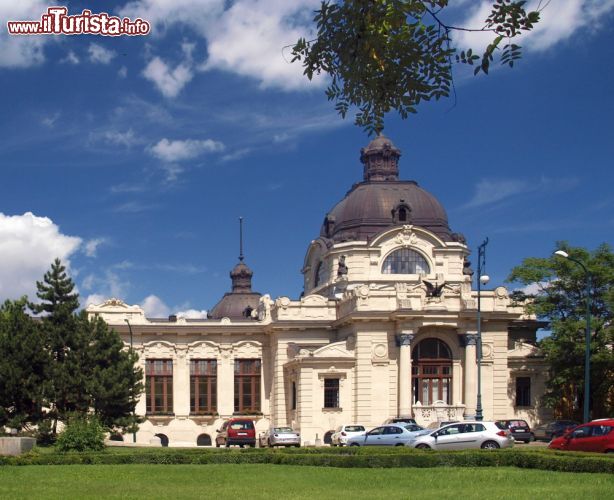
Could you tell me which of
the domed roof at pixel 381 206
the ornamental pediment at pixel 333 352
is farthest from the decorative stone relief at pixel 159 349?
the domed roof at pixel 381 206

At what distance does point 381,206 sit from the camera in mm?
78625

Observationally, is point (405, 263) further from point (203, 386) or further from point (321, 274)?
point (203, 386)

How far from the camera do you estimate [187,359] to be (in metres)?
76.3

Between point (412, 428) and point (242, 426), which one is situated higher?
point (412, 428)

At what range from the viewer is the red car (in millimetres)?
35844

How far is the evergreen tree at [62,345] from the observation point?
177 feet

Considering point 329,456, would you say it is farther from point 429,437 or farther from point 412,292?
point 412,292

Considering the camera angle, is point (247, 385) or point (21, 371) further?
point (247, 385)

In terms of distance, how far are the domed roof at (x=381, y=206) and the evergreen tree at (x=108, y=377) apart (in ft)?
83.7

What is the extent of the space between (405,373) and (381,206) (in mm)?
15921

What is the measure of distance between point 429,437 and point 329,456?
10.2m

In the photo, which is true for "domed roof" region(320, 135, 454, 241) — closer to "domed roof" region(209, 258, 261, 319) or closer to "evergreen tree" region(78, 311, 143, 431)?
"domed roof" region(209, 258, 261, 319)

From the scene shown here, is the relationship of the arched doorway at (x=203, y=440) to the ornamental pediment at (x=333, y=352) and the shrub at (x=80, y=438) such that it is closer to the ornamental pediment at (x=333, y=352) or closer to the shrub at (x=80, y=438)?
the ornamental pediment at (x=333, y=352)

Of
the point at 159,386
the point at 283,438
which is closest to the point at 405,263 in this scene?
the point at 159,386
